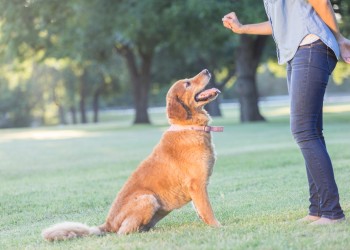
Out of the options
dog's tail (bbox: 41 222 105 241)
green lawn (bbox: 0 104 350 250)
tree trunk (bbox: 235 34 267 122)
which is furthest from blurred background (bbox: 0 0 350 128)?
dog's tail (bbox: 41 222 105 241)

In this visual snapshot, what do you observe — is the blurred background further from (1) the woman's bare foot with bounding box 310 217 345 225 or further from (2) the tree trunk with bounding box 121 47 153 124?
(1) the woman's bare foot with bounding box 310 217 345 225

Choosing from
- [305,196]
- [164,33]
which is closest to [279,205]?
[305,196]

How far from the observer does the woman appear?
323 centimetres

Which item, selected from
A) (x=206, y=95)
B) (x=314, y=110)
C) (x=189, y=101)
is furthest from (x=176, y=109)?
(x=314, y=110)

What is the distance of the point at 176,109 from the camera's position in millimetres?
4020

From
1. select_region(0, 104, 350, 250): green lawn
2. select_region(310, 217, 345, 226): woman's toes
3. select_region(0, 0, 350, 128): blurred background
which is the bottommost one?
select_region(0, 104, 350, 250): green lawn

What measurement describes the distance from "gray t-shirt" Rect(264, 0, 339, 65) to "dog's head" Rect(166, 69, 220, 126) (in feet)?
2.82

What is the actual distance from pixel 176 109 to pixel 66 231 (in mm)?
1590

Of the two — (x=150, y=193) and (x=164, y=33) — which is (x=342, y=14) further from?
(x=150, y=193)

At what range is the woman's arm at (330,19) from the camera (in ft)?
10.4

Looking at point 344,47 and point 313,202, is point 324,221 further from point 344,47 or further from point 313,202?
point 344,47

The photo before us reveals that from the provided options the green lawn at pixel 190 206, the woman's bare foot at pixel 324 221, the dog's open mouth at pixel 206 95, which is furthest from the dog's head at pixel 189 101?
the woman's bare foot at pixel 324 221

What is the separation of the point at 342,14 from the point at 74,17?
14902mm

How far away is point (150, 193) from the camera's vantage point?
142 inches
